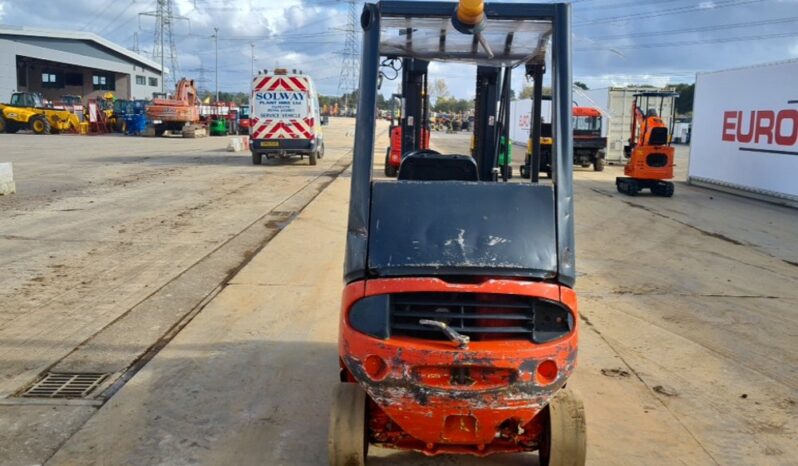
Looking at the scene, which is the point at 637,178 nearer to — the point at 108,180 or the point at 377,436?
the point at 108,180

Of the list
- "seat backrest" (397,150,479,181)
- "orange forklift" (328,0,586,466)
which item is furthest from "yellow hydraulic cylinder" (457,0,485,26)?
"seat backrest" (397,150,479,181)

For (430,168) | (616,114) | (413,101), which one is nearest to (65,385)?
(430,168)

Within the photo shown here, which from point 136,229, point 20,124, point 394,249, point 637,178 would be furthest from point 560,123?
point 20,124

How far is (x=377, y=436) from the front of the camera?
3666 millimetres

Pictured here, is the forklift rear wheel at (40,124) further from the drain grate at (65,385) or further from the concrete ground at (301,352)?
the drain grate at (65,385)

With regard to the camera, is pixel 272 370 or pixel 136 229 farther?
pixel 136 229

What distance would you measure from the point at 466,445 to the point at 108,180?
17.2 m

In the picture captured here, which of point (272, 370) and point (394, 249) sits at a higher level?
point (394, 249)

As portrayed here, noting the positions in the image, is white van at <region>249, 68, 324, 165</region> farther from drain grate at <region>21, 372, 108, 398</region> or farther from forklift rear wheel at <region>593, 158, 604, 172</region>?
drain grate at <region>21, 372, 108, 398</region>

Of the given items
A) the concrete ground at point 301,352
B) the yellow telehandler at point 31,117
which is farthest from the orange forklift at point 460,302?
the yellow telehandler at point 31,117

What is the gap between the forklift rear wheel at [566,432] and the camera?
11.5ft

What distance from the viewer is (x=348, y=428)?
351 cm

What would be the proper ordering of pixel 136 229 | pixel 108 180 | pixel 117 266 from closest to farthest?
pixel 117 266 → pixel 136 229 → pixel 108 180

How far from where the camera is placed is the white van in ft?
75.7
